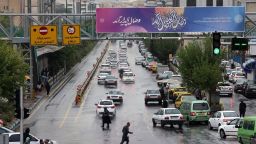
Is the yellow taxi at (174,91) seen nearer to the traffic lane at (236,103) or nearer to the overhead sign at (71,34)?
the traffic lane at (236,103)

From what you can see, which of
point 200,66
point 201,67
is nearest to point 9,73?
point 201,67

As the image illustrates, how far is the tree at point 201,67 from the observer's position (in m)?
58.5

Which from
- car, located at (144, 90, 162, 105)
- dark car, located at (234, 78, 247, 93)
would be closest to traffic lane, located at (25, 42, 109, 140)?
car, located at (144, 90, 162, 105)

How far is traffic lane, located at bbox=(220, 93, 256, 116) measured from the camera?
5688 centimetres

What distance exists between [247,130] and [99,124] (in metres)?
17.4

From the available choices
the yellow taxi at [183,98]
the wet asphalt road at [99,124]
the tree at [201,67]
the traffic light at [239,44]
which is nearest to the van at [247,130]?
the wet asphalt road at [99,124]

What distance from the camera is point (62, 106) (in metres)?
63.3

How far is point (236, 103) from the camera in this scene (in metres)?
63.9

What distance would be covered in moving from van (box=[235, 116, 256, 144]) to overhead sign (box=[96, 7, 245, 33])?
1930cm

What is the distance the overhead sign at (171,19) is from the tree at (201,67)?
236 inches

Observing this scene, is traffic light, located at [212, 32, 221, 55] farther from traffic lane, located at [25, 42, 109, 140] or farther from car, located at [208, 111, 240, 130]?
traffic lane, located at [25, 42, 109, 140]

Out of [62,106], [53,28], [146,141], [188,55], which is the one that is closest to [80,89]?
[62,106]

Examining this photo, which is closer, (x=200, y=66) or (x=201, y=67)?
(x=201, y=67)

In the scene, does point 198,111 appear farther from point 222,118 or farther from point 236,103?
point 236,103
